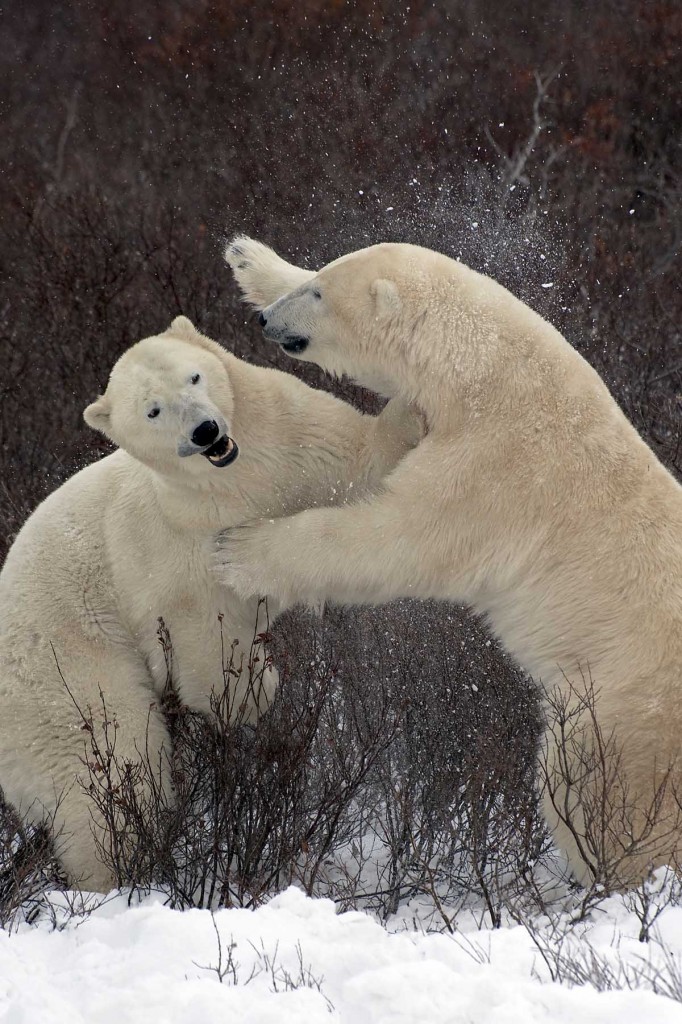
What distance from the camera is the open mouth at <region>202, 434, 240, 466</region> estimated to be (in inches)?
114

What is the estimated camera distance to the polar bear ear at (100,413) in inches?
118

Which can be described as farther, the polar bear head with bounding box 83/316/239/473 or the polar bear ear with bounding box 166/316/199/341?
the polar bear ear with bounding box 166/316/199/341

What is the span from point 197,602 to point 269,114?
28.3 feet

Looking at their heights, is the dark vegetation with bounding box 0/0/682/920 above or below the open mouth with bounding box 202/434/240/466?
below

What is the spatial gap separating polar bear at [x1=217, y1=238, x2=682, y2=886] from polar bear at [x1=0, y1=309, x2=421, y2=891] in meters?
0.15

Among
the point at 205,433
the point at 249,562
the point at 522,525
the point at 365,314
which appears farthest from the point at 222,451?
the point at 522,525

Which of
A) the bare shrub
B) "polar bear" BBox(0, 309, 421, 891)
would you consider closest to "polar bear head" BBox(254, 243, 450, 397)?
"polar bear" BBox(0, 309, 421, 891)

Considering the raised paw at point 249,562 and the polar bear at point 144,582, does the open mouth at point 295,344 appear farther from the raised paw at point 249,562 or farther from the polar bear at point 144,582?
the raised paw at point 249,562

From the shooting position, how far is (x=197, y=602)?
3078mm

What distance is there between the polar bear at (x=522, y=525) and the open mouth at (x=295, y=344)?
7 cm

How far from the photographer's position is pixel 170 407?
9.25 feet

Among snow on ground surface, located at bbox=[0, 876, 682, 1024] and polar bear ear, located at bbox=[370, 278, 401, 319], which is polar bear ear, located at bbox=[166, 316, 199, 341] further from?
snow on ground surface, located at bbox=[0, 876, 682, 1024]

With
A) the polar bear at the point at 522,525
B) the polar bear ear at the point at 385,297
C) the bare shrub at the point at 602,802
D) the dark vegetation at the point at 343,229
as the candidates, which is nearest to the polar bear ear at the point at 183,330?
the polar bear at the point at 522,525

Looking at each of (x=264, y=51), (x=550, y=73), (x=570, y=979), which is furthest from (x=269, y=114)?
(x=570, y=979)
